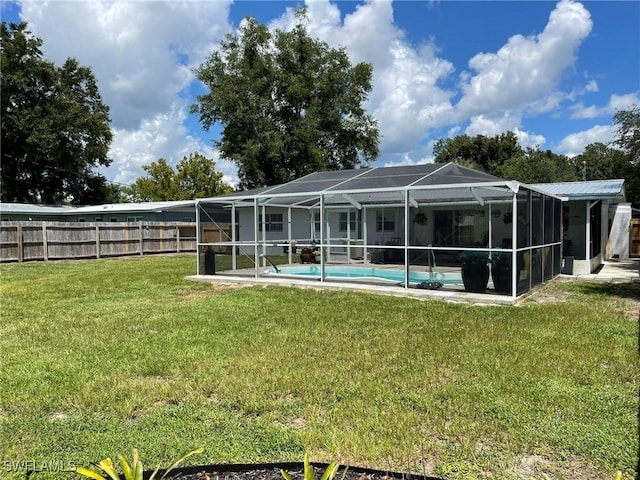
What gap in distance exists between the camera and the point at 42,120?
29844 millimetres

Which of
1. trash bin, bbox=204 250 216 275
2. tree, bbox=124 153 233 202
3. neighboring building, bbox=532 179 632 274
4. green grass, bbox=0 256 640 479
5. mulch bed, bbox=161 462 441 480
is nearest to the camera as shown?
mulch bed, bbox=161 462 441 480

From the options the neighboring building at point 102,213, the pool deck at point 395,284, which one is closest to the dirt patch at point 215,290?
the pool deck at point 395,284

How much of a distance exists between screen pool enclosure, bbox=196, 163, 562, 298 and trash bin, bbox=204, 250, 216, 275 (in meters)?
0.06

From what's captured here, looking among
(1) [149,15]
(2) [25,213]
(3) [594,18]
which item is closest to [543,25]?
(3) [594,18]

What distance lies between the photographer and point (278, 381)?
436cm

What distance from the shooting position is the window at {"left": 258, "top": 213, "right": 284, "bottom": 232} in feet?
67.6

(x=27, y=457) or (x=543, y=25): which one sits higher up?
(x=543, y=25)

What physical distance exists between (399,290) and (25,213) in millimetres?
25438

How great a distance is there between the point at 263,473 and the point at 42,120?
111ft

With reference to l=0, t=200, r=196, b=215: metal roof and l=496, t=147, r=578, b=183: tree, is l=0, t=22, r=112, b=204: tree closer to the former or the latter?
l=0, t=200, r=196, b=215: metal roof

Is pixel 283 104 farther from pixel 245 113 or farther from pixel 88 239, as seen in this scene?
pixel 88 239

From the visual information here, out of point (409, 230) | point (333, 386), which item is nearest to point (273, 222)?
point (409, 230)

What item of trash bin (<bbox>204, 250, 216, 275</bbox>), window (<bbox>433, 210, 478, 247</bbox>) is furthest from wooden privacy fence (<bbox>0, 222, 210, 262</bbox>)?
window (<bbox>433, 210, 478, 247</bbox>)

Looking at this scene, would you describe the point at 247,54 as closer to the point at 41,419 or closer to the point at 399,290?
the point at 399,290
